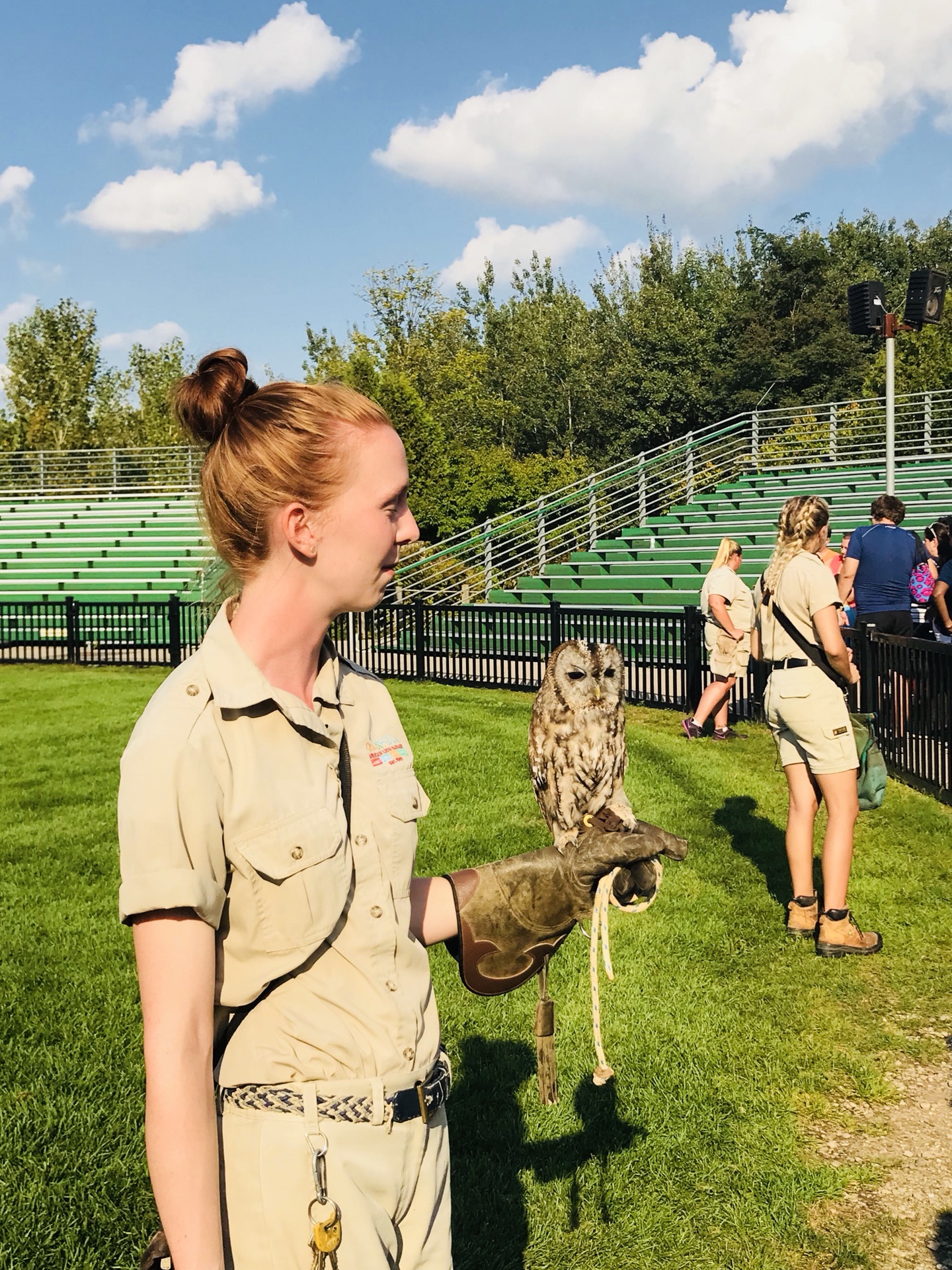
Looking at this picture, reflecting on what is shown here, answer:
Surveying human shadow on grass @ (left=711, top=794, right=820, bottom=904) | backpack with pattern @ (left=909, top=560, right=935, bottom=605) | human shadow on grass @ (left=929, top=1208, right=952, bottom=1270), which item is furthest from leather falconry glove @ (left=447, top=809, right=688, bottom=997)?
backpack with pattern @ (left=909, top=560, right=935, bottom=605)

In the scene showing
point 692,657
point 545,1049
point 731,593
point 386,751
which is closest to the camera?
point 386,751

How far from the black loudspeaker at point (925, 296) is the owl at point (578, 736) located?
1305cm

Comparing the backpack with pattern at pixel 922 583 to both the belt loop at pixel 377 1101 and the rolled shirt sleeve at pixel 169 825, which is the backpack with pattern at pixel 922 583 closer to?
the belt loop at pixel 377 1101

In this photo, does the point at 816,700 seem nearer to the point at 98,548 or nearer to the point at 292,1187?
the point at 292,1187

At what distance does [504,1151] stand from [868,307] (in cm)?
→ 1375

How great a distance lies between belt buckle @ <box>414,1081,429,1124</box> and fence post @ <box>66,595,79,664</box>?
1832 centimetres

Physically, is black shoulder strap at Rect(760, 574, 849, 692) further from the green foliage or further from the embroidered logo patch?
the green foliage

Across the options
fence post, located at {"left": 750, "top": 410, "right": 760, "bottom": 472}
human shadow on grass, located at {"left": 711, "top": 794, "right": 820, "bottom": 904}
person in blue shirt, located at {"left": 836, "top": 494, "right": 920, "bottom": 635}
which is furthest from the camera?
fence post, located at {"left": 750, "top": 410, "right": 760, "bottom": 472}

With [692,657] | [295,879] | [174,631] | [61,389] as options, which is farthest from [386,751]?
[61,389]

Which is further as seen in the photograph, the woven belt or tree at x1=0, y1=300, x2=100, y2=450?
tree at x1=0, y1=300, x2=100, y2=450

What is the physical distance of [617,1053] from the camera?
457cm

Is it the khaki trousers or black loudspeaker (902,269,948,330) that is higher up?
black loudspeaker (902,269,948,330)

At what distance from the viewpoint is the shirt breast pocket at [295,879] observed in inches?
64.7

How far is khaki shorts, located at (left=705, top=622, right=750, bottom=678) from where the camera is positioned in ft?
35.8
